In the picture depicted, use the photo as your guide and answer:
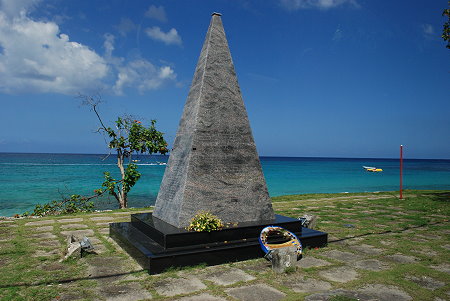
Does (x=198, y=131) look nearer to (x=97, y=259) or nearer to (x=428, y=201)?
(x=97, y=259)

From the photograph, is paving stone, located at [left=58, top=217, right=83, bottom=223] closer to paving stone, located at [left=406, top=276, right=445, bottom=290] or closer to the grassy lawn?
the grassy lawn

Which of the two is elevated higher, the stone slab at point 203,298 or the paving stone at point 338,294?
the paving stone at point 338,294

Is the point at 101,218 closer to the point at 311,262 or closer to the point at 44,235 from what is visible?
the point at 44,235

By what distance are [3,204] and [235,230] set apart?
2122cm

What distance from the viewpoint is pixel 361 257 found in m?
5.68

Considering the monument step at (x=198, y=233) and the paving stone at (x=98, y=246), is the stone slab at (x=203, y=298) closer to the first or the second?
the monument step at (x=198, y=233)

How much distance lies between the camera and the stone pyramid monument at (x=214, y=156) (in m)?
6.10

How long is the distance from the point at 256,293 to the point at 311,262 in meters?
1.64

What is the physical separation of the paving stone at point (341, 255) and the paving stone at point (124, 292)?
10.6 ft

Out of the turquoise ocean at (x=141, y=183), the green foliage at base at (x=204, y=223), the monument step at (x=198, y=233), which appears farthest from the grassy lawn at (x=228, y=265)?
the turquoise ocean at (x=141, y=183)

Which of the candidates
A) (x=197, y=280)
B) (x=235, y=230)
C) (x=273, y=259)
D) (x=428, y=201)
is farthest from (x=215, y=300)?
(x=428, y=201)

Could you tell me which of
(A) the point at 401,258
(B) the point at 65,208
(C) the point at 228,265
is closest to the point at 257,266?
(C) the point at 228,265

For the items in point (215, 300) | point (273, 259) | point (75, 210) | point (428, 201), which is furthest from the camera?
point (428, 201)

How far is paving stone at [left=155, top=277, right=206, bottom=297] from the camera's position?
4.10 meters
